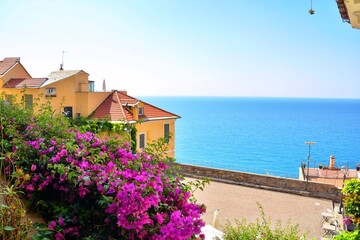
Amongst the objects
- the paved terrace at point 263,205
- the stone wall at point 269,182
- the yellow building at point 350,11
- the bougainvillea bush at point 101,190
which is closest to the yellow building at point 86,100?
the stone wall at point 269,182

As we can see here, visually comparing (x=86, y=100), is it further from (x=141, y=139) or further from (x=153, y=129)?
(x=153, y=129)

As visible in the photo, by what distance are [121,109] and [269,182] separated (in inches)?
404

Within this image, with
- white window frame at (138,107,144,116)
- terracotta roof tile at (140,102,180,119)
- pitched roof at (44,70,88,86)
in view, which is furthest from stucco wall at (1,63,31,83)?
terracotta roof tile at (140,102,180,119)

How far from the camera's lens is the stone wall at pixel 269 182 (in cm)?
1688

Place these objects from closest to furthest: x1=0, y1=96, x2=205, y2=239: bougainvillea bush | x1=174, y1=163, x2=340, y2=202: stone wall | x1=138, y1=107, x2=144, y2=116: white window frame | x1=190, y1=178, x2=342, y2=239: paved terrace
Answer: x1=0, y1=96, x2=205, y2=239: bougainvillea bush → x1=190, y1=178, x2=342, y2=239: paved terrace → x1=174, y1=163, x2=340, y2=202: stone wall → x1=138, y1=107, x2=144, y2=116: white window frame

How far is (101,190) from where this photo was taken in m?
2.64

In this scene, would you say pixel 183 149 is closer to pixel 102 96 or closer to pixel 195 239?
pixel 102 96

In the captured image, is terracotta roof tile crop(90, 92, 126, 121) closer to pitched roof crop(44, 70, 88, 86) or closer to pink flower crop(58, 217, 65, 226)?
pitched roof crop(44, 70, 88, 86)

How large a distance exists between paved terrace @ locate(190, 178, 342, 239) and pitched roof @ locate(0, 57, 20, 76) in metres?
13.8

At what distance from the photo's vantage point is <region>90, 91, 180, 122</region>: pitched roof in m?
21.5

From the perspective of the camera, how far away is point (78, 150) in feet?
10.6

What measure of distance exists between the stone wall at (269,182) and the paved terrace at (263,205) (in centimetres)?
→ 37

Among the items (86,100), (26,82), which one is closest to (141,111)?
(86,100)

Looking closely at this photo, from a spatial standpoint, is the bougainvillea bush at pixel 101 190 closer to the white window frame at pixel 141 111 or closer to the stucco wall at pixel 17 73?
the stucco wall at pixel 17 73
